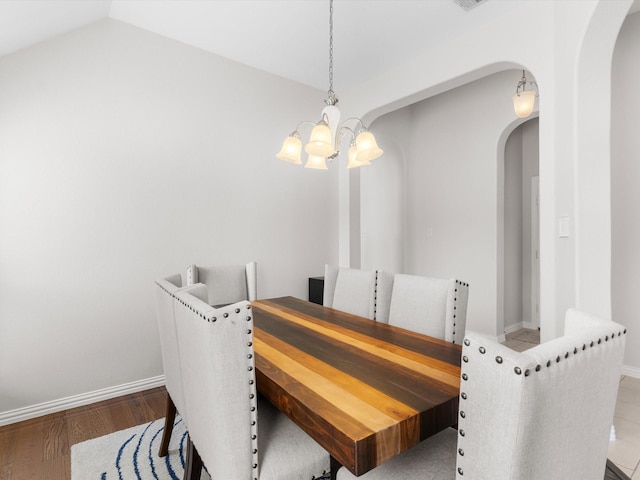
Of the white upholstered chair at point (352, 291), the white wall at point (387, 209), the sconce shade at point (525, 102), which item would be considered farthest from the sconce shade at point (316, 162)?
the white wall at point (387, 209)

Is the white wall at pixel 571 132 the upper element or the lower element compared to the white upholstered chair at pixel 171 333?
upper

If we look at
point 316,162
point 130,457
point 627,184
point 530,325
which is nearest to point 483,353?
point 316,162

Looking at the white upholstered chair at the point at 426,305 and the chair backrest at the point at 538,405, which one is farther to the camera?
the white upholstered chair at the point at 426,305

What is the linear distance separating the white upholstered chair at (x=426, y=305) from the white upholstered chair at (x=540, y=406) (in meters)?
0.86

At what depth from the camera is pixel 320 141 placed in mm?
1811

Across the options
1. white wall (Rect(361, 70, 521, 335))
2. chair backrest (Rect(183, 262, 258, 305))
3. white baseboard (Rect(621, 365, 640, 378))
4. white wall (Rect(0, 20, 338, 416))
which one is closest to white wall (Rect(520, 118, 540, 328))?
white wall (Rect(361, 70, 521, 335))

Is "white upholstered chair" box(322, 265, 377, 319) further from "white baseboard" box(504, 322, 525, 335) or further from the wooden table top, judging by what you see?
"white baseboard" box(504, 322, 525, 335)

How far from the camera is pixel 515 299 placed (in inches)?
167

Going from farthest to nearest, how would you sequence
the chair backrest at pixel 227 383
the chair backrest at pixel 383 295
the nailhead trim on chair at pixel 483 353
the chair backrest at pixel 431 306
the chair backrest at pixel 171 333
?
1. the chair backrest at pixel 383 295
2. the chair backrest at pixel 431 306
3. the chair backrest at pixel 171 333
4. the chair backrest at pixel 227 383
5. the nailhead trim on chair at pixel 483 353

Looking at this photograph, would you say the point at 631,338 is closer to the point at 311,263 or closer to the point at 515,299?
the point at 515,299

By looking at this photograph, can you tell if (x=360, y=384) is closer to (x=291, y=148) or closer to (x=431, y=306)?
(x=431, y=306)

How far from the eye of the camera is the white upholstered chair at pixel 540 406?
2.09 ft

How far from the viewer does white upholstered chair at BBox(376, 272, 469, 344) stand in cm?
170

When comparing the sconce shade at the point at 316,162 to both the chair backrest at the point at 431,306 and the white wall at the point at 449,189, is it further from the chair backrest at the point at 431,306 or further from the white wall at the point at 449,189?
the white wall at the point at 449,189
